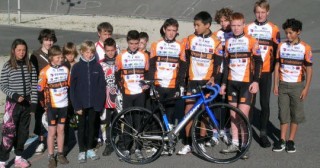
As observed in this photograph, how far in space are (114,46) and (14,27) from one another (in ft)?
78.5

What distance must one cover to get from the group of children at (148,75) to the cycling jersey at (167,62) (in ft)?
0.04

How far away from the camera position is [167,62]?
6.51 metres

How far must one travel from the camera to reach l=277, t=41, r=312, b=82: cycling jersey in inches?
256

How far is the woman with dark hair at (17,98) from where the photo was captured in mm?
5965

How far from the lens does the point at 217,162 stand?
20.1ft

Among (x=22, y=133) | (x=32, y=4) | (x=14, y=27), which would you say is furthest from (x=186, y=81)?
(x=32, y=4)

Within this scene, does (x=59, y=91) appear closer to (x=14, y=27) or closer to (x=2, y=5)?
(x=14, y=27)

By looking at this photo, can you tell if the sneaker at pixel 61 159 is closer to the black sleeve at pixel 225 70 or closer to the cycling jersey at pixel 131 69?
the cycling jersey at pixel 131 69

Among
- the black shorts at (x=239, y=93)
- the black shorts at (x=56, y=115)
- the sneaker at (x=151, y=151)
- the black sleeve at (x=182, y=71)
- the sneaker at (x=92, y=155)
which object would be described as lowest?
the sneaker at (x=92, y=155)

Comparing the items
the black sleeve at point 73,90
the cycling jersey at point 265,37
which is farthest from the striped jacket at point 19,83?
the cycling jersey at point 265,37

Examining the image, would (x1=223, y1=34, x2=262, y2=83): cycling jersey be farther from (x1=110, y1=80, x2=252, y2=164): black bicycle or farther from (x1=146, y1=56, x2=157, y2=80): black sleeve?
(x1=146, y1=56, x2=157, y2=80): black sleeve

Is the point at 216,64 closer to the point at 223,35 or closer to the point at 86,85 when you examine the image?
the point at 223,35

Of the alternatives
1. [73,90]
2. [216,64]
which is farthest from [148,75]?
[73,90]

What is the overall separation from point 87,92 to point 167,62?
3.78 feet
